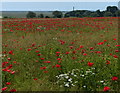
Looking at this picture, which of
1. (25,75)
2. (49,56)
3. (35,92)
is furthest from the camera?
(49,56)

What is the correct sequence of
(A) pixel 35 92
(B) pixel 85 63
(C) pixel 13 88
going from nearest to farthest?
(A) pixel 35 92, (C) pixel 13 88, (B) pixel 85 63

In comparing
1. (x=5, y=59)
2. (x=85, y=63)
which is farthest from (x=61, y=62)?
(x=5, y=59)

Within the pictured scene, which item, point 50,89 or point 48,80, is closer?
point 50,89

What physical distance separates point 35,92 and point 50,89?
37 centimetres

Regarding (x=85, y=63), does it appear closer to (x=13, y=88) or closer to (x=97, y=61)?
(x=97, y=61)

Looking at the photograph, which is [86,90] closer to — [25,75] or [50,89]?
[50,89]

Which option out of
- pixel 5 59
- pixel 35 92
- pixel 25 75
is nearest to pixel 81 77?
pixel 35 92

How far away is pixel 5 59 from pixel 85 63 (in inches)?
118

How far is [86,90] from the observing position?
14.5ft

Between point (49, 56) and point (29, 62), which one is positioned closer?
point (29, 62)

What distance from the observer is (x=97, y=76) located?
4.94 meters

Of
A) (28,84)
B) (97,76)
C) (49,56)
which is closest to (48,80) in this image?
(28,84)

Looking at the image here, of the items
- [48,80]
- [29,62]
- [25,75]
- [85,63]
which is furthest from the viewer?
[29,62]

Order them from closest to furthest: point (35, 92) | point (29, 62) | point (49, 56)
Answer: point (35, 92)
point (29, 62)
point (49, 56)
